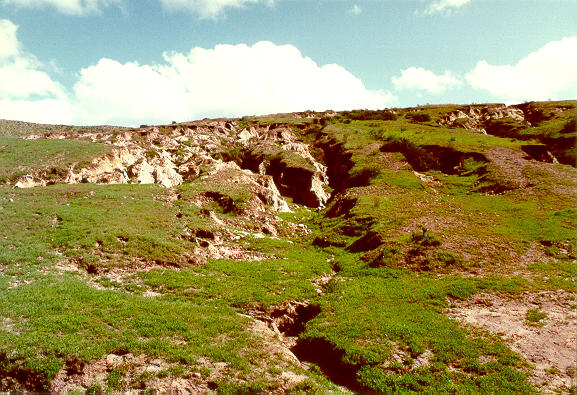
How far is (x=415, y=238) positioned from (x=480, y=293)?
7468 mm

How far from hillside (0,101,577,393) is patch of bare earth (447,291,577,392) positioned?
0.30 ft

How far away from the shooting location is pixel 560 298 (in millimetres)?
17047

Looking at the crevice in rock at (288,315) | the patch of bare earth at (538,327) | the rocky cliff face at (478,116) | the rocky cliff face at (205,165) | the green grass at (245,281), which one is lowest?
the crevice in rock at (288,315)

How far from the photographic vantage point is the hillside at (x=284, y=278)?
1220 centimetres

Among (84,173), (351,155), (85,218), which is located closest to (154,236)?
→ (85,218)

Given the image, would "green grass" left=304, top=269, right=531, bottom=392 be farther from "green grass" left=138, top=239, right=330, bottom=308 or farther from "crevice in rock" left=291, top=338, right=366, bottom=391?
"green grass" left=138, top=239, right=330, bottom=308

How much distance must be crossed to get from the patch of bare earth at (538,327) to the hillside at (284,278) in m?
0.09

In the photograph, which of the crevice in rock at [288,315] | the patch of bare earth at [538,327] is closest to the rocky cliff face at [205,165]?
the crevice in rock at [288,315]

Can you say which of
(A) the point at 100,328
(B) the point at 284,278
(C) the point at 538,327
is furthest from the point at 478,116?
(A) the point at 100,328

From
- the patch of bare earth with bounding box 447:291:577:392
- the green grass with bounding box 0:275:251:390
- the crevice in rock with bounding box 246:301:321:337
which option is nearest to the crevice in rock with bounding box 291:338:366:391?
the crevice in rock with bounding box 246:301:321:337

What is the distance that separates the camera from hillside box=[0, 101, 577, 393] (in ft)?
40.0

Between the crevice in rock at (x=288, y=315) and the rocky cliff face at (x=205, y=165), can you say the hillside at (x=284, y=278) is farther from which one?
the rocky cliff face at (x=205, y=165)

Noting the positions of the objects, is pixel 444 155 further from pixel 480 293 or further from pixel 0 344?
pixel 0 344

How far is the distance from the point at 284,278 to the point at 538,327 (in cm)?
1477
